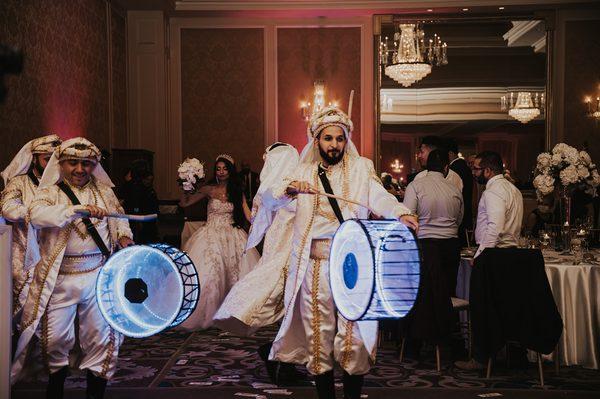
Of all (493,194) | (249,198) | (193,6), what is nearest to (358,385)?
(493,194)

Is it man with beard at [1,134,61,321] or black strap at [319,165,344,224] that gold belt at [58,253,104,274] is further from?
black strap at [319,165,344,224]

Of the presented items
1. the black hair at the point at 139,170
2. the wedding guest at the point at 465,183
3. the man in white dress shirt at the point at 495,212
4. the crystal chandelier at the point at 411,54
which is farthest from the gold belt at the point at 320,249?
the crystal chandelier at the point at 411,54

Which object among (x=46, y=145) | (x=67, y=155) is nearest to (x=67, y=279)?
(x=67, y=155)

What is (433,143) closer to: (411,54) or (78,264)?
(78,264)

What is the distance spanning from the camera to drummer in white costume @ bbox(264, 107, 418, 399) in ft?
12.8

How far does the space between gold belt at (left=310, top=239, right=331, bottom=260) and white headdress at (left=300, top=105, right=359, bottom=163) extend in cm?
54

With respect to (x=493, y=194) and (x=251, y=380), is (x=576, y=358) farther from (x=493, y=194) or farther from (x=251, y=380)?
(x=251, y=380)

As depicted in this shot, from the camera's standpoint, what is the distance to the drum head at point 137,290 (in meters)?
3.80

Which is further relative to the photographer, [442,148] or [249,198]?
[249,198]

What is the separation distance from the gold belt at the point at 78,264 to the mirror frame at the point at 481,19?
7775 mm

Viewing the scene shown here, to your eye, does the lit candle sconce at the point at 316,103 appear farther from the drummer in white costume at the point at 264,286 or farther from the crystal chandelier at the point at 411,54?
the drummer in white costume at the point at 264,286

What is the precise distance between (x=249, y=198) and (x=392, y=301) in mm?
7400

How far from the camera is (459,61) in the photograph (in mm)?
11578

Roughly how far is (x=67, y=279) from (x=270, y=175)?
1609 millimetres
